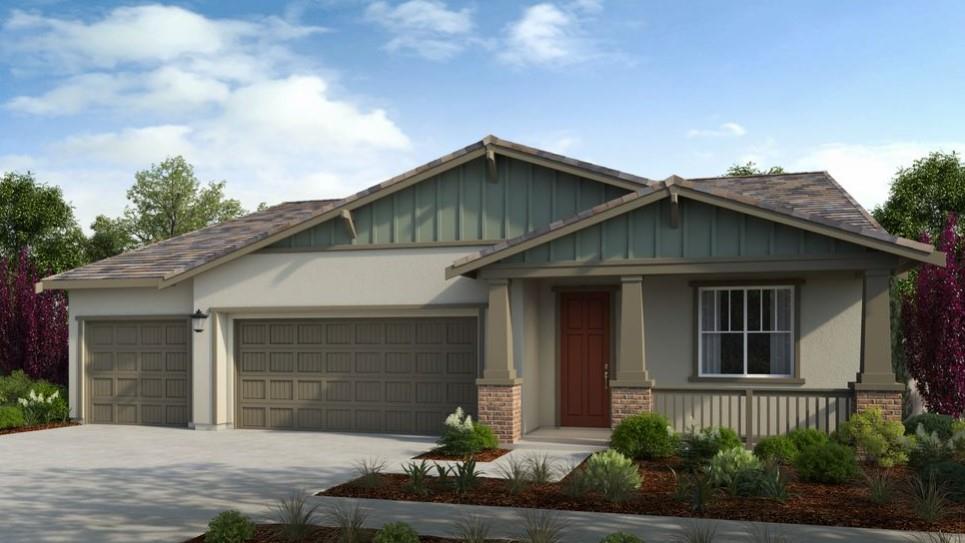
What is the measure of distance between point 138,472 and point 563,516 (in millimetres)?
6468

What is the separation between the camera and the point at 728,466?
10.4 metres

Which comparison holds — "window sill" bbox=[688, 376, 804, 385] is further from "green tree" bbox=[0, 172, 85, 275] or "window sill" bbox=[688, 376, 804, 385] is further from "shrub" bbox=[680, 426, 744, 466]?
"green tree" bbox=[0, 172, 85, 275]

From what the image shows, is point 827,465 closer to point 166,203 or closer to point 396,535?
point 396,535

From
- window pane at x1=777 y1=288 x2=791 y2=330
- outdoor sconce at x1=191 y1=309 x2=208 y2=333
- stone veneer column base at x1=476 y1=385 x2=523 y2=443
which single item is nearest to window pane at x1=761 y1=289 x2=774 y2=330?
window pane at x1=777 y1=288 x2=791 y2=330

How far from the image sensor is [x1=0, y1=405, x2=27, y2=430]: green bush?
1806cm

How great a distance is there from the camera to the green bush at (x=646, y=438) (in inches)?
514

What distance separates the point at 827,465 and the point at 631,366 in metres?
3.97

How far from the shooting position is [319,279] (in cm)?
1758

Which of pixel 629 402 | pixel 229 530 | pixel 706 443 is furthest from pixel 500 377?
pixel 229 530

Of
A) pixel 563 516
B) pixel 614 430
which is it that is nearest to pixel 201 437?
pixel 614 430

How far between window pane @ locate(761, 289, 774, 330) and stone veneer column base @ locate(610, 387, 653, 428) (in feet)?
9.37

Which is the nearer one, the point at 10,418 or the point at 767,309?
the point at 767,309

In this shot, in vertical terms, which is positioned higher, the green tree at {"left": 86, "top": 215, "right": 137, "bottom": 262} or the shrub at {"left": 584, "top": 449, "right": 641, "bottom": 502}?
the green tree at {"left": 86, "top": 215, "right": 137, "bottom": 262}

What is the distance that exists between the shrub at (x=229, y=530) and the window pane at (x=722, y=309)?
33.2 feet
